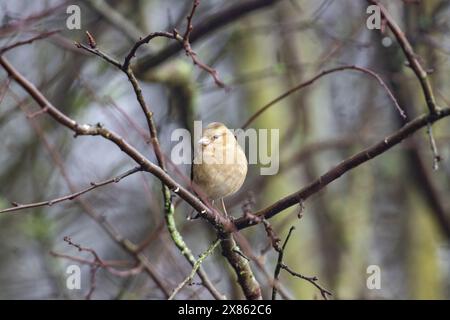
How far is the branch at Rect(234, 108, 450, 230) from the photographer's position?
6.98ft

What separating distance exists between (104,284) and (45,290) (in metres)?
0.53

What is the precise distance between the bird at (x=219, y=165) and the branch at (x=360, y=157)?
1.51 feet

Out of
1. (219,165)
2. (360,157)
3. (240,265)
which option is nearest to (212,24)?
(219,165)

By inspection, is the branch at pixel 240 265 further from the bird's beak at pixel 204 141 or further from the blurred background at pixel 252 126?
the blurred background at pixel 252 126

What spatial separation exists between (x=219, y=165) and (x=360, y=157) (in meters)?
0.91

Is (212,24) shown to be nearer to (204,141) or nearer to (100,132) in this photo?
(204,141)

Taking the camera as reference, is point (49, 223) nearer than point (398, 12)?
Yes

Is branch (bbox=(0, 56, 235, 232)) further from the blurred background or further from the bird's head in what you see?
the blurred background

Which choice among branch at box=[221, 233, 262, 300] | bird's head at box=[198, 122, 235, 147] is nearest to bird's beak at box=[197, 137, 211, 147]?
bird's head at box=[198, 122, 235, 147]

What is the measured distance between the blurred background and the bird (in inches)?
49.7

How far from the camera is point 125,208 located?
644cm

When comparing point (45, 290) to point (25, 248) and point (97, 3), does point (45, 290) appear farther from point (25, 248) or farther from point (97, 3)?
point (97, 3)

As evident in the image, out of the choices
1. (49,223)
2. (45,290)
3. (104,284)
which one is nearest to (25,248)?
(45,290)

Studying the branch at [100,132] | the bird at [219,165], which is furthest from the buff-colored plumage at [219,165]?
the branch at [100,132]
